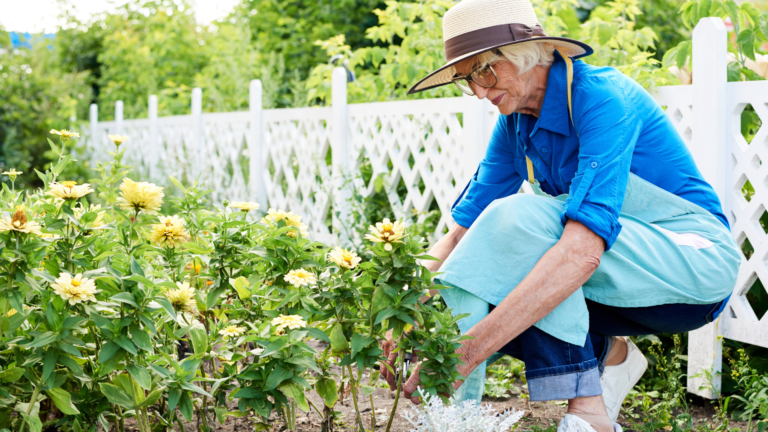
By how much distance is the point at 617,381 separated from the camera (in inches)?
77.6

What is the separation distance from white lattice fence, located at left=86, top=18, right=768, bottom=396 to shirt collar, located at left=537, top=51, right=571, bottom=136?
88cm

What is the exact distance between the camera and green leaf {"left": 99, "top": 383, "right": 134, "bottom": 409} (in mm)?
1458

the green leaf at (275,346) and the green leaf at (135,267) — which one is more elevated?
the green leaf at (135,267)

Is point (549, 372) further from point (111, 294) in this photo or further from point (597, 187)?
point (111, 294)

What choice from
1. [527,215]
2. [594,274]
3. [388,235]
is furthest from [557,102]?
[388,235]

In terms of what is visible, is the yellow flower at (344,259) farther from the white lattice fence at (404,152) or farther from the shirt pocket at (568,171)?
the white lattice fence at (404,152)

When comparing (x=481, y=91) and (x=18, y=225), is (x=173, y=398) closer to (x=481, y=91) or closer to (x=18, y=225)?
(x=18, y=225)

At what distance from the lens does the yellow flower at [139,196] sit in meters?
1.49

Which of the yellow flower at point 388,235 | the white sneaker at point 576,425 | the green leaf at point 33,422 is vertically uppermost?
the yellow flower at point 388,235

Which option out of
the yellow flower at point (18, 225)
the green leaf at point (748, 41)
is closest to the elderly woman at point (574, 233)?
the yellow flower at point (18, 225)

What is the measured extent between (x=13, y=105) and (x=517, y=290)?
10.0 m

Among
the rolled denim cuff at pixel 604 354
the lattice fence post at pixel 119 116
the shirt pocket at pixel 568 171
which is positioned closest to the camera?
the shirt pocket at pixel 568 171

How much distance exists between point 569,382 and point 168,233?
1076 millimetres

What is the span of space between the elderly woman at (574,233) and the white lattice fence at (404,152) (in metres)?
0.64
